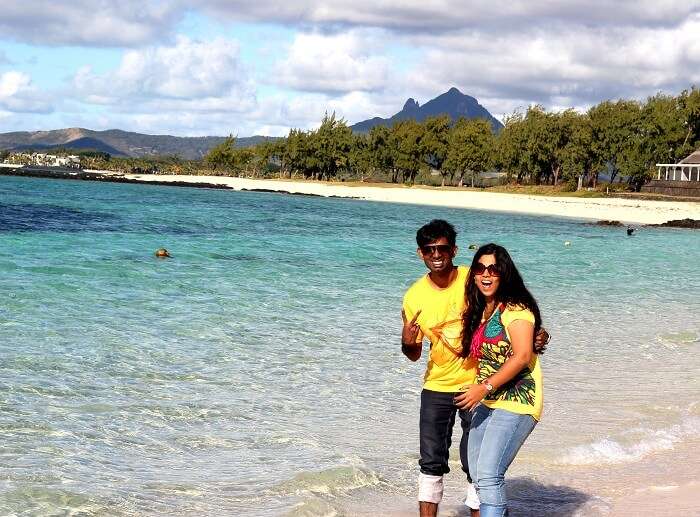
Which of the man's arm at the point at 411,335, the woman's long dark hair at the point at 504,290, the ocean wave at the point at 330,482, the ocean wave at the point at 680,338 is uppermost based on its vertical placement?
the woman's long dark hair at the point at 504,290

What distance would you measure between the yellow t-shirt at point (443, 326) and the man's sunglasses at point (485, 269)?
15.0 inches

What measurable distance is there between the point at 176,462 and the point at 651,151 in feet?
292

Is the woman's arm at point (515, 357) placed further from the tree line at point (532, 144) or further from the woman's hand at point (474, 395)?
the tree line at point (532, 144)

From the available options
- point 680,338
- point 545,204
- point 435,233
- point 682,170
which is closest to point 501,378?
point 435,233

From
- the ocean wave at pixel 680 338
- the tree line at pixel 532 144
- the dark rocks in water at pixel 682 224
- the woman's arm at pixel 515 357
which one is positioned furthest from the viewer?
the tree line at pixel 532 144

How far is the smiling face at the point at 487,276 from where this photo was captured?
4.88 m

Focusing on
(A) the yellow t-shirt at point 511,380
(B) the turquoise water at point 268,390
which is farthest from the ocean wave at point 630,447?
(A) the yellow t-shirt at point 511,380

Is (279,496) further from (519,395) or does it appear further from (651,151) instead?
(651,151)

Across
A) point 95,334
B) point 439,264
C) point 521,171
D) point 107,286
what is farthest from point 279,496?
point 521,171

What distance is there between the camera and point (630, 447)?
806 cm

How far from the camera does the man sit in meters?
5.33

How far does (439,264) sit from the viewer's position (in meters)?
5.30

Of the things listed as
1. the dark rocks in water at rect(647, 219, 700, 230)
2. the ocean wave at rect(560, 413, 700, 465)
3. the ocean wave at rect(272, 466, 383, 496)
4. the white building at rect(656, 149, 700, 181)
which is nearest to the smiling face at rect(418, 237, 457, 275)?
the ocean wave at rect(272, 466, 383, 496)

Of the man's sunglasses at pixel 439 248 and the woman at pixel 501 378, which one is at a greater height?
the man's sunglasses at pixel 439 248
